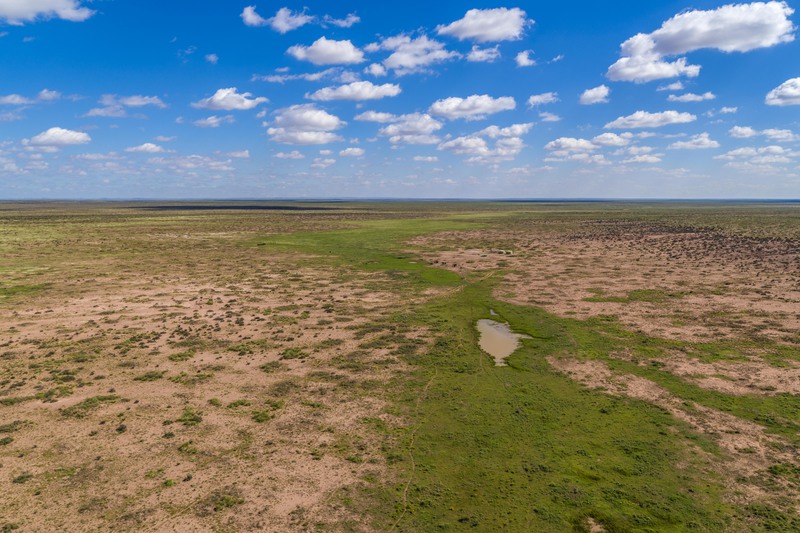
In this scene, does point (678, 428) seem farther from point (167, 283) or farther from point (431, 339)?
point (167, 283)

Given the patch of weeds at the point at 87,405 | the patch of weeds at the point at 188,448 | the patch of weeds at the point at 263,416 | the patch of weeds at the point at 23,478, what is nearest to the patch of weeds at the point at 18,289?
the patch of weeds at the point at 87,405

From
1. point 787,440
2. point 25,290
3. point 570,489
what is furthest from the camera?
point 25,290

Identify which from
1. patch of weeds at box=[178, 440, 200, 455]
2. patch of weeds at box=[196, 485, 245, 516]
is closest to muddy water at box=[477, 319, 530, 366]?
patch of weeds at box=[196, 485, 245, 516]

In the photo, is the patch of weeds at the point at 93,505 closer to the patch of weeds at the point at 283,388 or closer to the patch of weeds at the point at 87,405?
the patch of weeds at the point at 87,405

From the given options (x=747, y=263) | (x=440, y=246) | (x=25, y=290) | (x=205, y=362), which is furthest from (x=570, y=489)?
(x=440, y=246)

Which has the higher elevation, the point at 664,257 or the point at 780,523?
the point at 664,257

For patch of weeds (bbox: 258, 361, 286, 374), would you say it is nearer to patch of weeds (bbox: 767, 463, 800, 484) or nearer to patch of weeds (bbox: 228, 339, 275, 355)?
patch of weeds (bbox: 228, 339, 275, 355)
